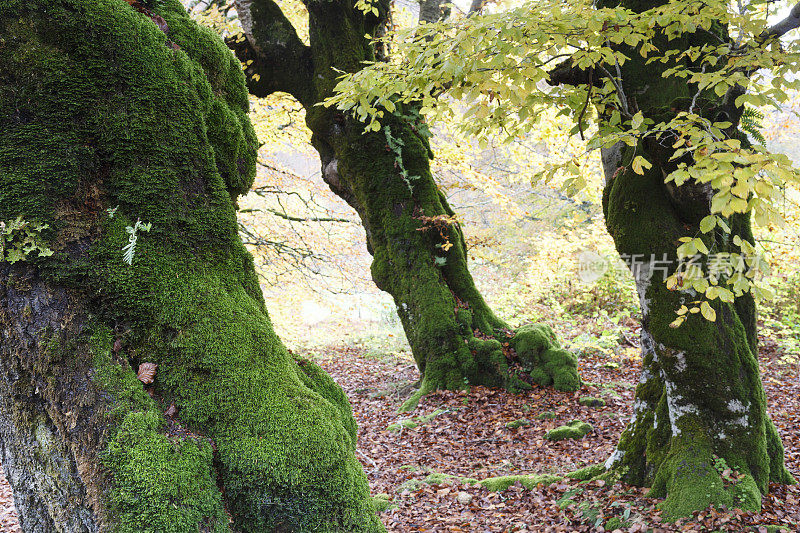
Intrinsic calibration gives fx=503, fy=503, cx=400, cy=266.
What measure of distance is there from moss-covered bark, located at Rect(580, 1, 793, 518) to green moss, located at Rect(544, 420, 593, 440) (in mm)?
1643

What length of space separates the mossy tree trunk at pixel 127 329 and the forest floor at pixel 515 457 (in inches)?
91.3

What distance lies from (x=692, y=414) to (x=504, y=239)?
15.5 m

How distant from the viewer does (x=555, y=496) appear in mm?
4496

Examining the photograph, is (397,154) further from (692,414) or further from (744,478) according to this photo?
(744,478)

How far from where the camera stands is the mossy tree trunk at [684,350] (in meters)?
3.82

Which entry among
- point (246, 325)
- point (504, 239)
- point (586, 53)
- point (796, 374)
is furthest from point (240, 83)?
point (504, 239)

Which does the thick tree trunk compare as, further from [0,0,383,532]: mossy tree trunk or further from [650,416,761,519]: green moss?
[0,0,383,532]: mossy tree trunk

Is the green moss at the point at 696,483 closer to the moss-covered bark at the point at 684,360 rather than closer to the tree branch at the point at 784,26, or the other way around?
the moss-covered bark at the point at 684,360

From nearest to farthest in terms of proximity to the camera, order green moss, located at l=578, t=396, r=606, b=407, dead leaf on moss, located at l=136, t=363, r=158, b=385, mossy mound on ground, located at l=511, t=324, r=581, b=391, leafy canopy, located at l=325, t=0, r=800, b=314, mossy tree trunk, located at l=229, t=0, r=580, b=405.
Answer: dead leaf on moss, located at l=136, t=363, r=158, b=385, leafy canopy, located at l=325, t=0, r=800, b=314, green moss, located at l=578, t=396, r=606, b=407, mossy mound on ground, located at l=511, t=324, r=581, b=391, mossy tree trunk, located at l=229, t=0, r=580, b=405

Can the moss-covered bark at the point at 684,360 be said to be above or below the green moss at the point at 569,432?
above

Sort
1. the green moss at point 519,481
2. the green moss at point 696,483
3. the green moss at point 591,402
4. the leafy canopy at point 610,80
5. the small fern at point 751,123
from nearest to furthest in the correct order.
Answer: the leafy canopy at point 610,80
the green moss at point 696,483
the small fern at point 751,123
the green moss at point 519,481
the green moss at point 591,402

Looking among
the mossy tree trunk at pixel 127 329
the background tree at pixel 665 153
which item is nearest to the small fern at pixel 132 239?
the mossy tree trunk at pixel 127 329

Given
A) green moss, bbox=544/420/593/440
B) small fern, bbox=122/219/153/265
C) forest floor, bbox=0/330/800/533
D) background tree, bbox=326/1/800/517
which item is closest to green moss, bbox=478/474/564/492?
forest floor, bbox=0/330/800/533

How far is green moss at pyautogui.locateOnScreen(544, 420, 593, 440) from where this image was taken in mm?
6090
